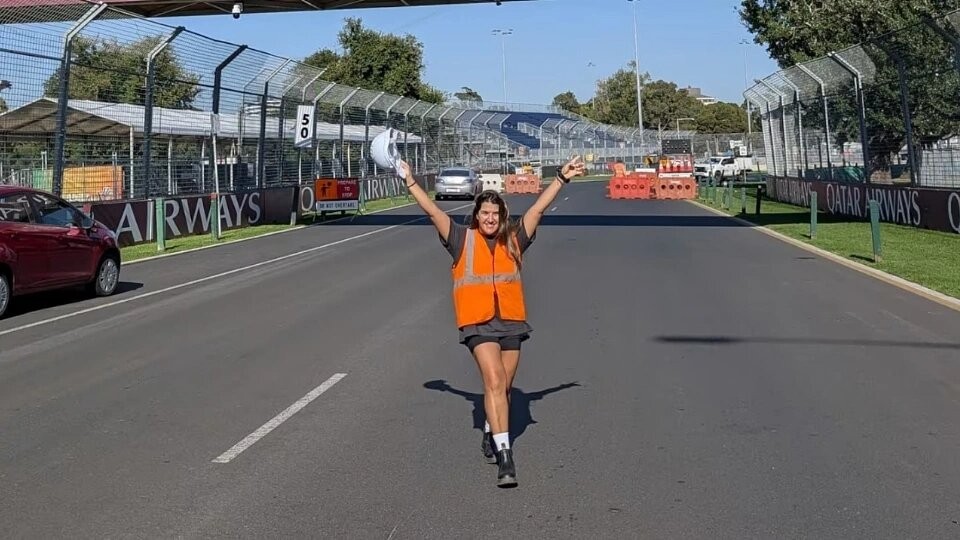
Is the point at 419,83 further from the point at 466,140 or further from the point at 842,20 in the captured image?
the point at 842,20

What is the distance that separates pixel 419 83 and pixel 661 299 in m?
66.0

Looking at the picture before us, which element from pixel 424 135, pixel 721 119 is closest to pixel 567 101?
pixel 721 119

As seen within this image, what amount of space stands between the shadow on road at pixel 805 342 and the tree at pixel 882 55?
13417mm

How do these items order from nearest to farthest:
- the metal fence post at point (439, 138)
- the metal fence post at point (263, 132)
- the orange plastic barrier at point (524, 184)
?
the metal fence post at point (263, 132) → the orange plastic barrier at point (524, 184) → the metal fence post at point (439, 138)

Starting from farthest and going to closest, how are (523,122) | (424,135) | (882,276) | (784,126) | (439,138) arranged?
(523,122) → (439,138) → (424,135) → (784,126) → (882,276)

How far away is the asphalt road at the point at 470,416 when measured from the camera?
5590 millimetres

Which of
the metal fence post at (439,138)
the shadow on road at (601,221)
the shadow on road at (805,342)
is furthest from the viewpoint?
the metal fence post at (439,138)

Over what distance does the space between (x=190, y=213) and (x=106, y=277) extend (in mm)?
10876

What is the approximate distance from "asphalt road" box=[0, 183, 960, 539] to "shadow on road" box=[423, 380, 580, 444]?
0.13 feet

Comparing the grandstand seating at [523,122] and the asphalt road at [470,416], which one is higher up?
the grandstand seating at [523,122]

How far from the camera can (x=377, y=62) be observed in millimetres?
75750

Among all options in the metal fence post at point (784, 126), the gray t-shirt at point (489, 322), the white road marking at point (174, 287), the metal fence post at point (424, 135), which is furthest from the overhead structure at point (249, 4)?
the metal fence post at point (424, 135)

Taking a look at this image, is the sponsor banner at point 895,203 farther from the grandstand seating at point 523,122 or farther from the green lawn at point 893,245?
the grandstand seating at point 523,122

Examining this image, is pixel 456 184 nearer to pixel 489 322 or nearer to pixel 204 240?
pixel 204 240
